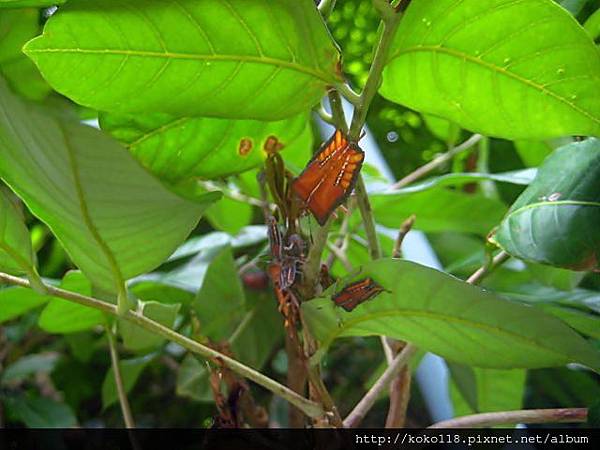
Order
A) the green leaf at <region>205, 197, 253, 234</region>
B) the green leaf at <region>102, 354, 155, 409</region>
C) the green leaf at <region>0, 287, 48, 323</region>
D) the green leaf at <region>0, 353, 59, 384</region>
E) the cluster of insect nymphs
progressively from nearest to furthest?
the cluster of insect nymphs < the green leaf at <region>0, 287, 48, 323</region> < the green leaf at <region>102, 354, 155, 409</region> < the green leaf at <region>205, 197, 253, 234</region> < the green leaf at <region>0, 353, 59, 384</region>

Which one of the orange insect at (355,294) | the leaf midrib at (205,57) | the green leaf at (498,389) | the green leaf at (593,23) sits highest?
the leaf midrib at (205,57)

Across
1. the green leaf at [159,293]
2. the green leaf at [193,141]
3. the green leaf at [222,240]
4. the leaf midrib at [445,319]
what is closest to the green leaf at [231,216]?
the green leaf at [222,240]

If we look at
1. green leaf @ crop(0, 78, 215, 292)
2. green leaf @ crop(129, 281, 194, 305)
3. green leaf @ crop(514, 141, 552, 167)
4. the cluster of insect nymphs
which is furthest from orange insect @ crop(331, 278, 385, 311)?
green leaf @ crop(514, 141, 552, 167)

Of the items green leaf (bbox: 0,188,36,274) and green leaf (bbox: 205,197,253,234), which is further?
green leaf (bbox: 205,197,253,234)

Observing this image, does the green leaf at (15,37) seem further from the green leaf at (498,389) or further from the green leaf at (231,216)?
the green leaf at (498,389)

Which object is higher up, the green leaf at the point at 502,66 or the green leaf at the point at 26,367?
the green leaf at the point at 502,66

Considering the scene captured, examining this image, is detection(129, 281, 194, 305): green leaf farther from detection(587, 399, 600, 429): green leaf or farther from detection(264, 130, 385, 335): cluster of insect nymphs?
detection(587, 399, 600, 429): green leaf
